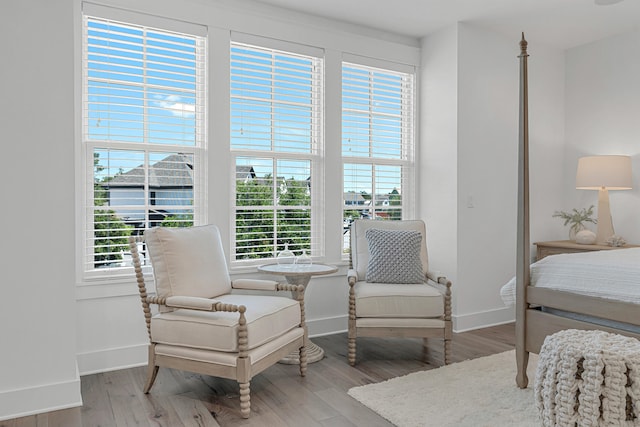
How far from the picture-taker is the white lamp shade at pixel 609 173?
4.11 meters

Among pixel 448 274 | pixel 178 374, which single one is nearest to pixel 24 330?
pixel 178 374

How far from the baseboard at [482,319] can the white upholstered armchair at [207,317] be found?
1708 millimetres

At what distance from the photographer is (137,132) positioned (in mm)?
3275

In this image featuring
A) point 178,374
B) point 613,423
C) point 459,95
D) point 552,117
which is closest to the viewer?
point 613,423

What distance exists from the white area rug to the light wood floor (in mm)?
105

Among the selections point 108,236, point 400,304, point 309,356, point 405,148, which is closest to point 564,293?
point 400,304

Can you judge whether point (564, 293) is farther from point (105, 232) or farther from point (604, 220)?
point (105, 232)

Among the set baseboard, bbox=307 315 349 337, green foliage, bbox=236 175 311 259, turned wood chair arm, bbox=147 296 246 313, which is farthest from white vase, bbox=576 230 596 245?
turned wood chair arm, bbox=147 296 246 313

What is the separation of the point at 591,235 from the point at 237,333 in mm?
3430

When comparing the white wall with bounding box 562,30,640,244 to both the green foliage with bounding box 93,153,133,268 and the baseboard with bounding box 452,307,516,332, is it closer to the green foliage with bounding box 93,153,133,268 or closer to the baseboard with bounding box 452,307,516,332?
the baseboard with bounding box 452,307,516,332

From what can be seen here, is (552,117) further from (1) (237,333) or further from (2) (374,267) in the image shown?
(1) (237,333)

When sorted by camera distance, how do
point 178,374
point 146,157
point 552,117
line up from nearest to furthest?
1. point 178,374
2. point 146,157
3. point 552,117

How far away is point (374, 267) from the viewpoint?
11.6 ft

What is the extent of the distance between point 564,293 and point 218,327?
183 centimetres
